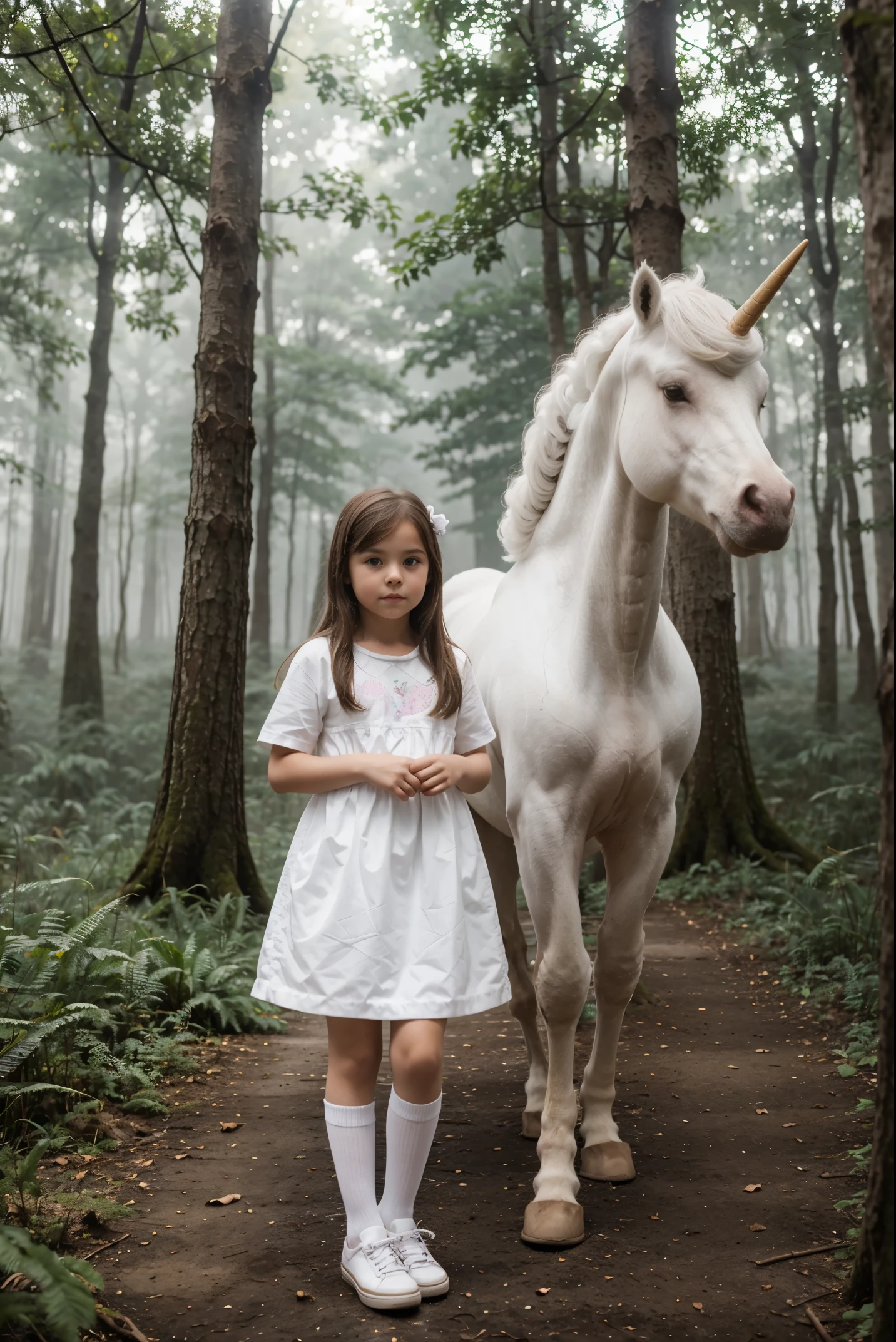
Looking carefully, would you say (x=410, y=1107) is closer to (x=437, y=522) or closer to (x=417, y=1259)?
(x=417, y=1259)

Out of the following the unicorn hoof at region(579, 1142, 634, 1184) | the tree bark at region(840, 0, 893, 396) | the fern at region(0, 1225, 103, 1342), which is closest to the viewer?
the tree bark at region(840, 0, 893, 396)

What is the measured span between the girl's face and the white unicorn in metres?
0.58

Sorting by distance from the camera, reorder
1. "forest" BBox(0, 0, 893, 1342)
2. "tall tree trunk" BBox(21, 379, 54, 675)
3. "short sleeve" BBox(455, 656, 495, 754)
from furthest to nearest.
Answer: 1. "tall tree trunk" BBox(21, 379, 54, 675)
2. "forest" BBox(0, 0, 893, 1342)
3. "short sleeve" BBox(455, 656, 495, 754)

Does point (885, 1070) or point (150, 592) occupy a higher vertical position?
point (150, 592)

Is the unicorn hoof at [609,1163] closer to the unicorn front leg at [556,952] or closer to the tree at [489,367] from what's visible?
the unicorn front leg at [556,952]

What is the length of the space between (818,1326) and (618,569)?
2028 mm

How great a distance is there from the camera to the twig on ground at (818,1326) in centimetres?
213

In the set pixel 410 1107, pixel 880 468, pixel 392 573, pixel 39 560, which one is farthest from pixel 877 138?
pixel 39 560

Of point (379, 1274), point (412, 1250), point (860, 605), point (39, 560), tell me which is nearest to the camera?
point (379, 1274)

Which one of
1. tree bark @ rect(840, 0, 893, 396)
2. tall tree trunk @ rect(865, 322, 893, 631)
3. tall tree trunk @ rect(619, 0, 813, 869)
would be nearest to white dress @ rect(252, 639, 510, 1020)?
tree bark @ rect(840, 0, 893, 396)

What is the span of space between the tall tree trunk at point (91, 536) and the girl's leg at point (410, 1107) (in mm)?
12548

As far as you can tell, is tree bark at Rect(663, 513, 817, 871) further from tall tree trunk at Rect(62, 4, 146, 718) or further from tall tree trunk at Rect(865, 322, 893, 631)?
tall tree trunk at Rect(62, 4, 146, 718)

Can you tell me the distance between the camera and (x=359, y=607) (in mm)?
2918

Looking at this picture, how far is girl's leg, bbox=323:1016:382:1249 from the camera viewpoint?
2.53m
